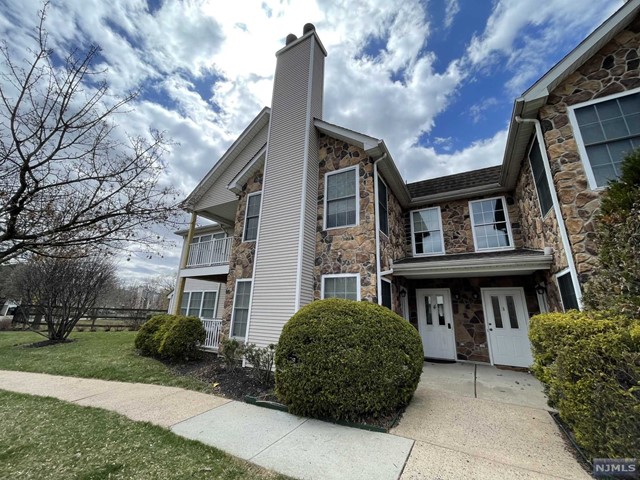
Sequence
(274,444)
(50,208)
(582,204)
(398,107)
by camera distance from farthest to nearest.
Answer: (398,107) → (582,204) → (50,208) → (274,444)

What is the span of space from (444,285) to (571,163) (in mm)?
4641

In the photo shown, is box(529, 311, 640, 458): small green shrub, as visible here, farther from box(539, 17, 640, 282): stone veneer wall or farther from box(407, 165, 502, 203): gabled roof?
box(407, 165, 502, 203): gabled roof

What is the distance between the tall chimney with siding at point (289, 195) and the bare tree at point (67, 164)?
3.41 meters

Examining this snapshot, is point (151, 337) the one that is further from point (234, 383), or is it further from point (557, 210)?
point (557, 210)

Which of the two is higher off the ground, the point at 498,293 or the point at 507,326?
the point at 498,293

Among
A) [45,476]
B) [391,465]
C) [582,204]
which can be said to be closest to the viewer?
[45,476]

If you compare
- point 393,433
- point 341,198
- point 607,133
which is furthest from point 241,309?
point 607,133

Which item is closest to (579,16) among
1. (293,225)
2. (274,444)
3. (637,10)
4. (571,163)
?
(637,10)

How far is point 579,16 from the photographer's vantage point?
5.70 metres

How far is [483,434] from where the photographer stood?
3.38 m

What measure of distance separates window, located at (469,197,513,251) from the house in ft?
0.11

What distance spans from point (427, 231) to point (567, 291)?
4440 mm

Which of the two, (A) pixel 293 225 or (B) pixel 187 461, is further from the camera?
(A) pixel 293 225

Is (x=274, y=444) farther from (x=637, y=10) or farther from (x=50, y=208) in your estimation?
(x=637, y=10)
